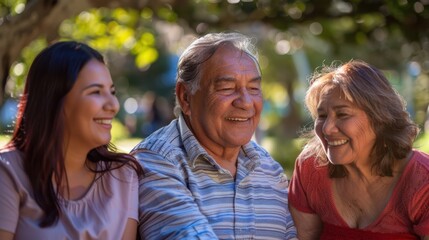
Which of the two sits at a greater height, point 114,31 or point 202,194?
point 114,31

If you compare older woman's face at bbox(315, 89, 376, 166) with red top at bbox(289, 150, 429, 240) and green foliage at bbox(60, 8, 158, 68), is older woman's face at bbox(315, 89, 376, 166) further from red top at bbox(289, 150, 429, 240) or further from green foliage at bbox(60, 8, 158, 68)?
green foliage at bbox(60, 8, 158, 68)

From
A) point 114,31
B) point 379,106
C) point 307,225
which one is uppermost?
point 114,31

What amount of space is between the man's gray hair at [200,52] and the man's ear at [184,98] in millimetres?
23

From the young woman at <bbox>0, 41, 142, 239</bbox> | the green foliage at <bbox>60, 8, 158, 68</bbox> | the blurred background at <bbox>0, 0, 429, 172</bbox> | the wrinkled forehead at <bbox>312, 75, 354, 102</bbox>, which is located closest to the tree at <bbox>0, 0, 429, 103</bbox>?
the blurred background at <bbox>0, 0, 429, 172</bbox>

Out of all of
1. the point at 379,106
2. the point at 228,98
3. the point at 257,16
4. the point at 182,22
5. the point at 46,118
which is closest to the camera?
the point at 46,118

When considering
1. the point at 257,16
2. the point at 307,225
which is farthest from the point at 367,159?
the point at 257,16

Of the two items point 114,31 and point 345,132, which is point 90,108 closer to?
point 345,132

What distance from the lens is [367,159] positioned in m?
4.00

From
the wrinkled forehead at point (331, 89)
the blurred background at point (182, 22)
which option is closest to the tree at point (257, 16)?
the blurred background at point (182, 22)

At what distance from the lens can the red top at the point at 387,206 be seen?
383cm

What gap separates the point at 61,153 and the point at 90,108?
0.22 m

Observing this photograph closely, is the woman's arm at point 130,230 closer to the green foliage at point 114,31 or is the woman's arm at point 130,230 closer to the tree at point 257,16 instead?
the tree at point 257,16

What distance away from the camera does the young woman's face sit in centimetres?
355

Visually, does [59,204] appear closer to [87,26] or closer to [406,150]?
[406,150]
